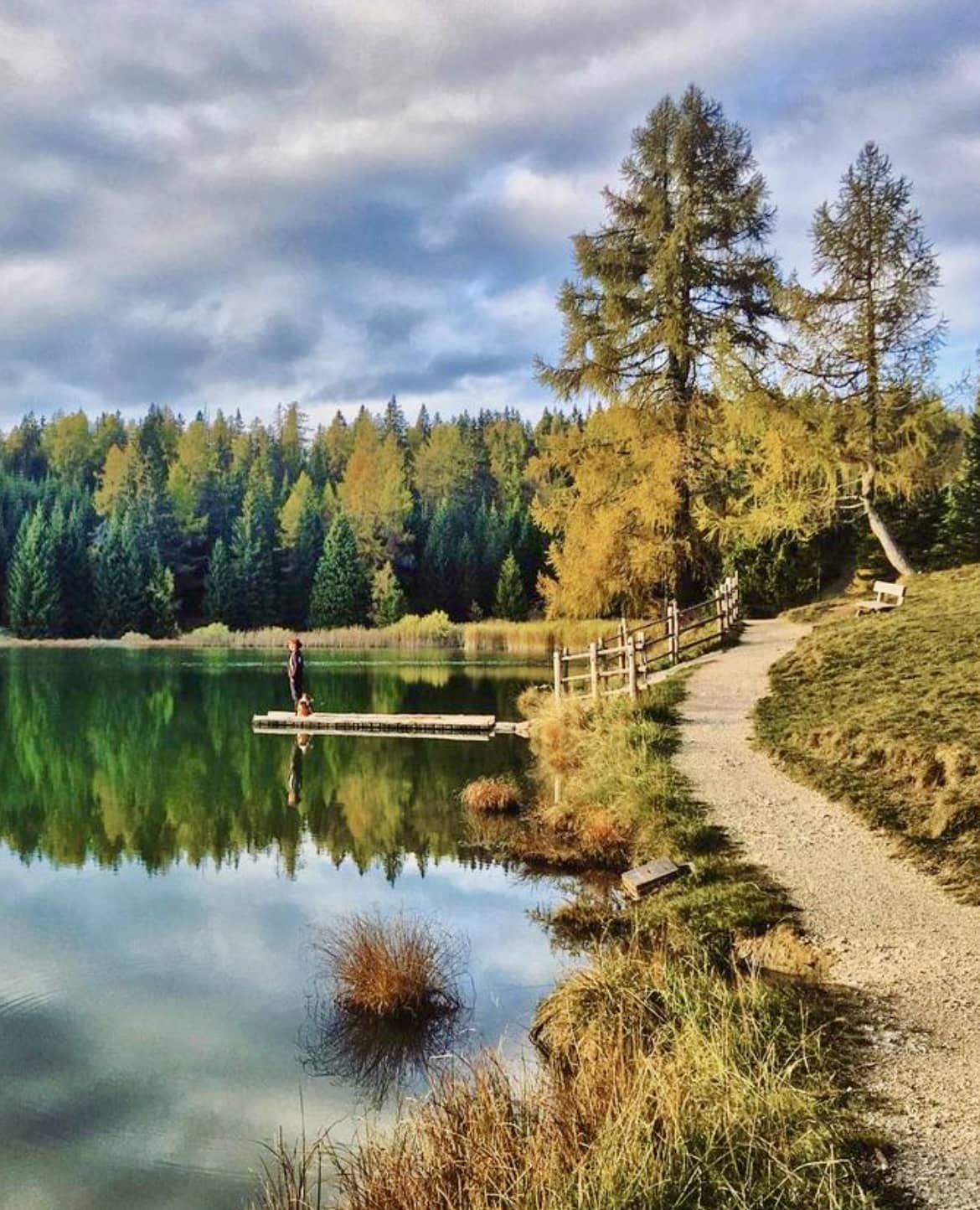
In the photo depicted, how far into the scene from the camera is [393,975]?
8234 mm

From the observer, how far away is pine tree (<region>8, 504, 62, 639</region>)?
6619cm

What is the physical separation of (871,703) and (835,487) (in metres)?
13.7

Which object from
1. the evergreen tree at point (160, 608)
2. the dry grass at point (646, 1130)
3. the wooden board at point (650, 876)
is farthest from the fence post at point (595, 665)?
the evergreen tree at point (160, 608)

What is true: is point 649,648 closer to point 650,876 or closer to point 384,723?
point 384,723

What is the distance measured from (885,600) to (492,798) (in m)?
14.1

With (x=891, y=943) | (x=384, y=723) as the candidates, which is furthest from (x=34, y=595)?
(x=891, y=943)

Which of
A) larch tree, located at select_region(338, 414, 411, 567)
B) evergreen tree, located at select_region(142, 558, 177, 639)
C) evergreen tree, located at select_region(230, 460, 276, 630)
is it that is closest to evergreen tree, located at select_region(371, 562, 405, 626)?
larch tree, located at select_region(338, 414, 411, 567)

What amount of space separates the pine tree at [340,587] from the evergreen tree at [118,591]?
1146cm

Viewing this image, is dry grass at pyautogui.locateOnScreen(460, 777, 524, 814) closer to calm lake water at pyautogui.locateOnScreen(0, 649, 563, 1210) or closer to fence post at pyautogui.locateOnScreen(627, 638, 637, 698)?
calm lake water at pyautogui.locateOnScreen(0, 649, 563, 1210)

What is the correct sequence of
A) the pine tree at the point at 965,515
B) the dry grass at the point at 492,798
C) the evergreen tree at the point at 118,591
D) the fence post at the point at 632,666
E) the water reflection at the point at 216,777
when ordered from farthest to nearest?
the evergreen tree at the point at 118,591, the pine tree at the point at 965,515, the fence post at the point at 632,666, the dry grass at the point at 492,798, the water reflection at the point at 216,777

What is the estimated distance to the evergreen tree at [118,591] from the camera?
68188 millimetres

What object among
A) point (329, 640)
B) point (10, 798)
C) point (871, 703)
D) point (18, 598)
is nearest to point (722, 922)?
point (871, 703)

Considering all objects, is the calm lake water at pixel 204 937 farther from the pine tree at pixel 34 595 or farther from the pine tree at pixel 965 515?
the pine tree at pixel 34 595

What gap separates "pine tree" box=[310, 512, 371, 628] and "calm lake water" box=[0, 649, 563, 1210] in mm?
44623
